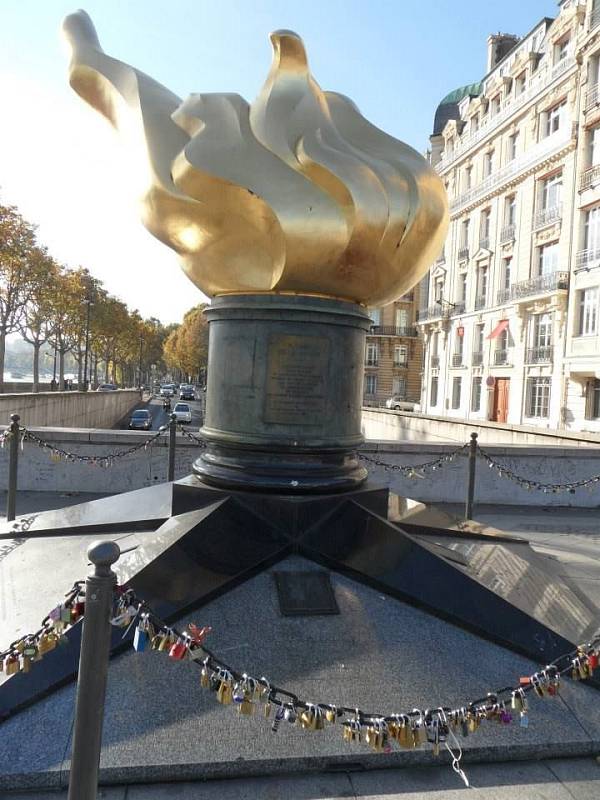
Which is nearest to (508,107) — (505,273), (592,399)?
(505,273)

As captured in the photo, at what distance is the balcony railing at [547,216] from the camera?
33.3 metres

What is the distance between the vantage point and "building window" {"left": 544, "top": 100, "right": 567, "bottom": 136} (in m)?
33.5

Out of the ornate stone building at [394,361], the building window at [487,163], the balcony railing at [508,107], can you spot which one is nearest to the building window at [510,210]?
the building window at [487,163]

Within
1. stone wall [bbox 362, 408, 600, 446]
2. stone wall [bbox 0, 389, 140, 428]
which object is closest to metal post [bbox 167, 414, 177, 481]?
stone wall [bbox 362, 408, 600, 446]

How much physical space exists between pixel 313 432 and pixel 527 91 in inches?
1499

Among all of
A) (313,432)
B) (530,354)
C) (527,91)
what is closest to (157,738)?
(313,432)

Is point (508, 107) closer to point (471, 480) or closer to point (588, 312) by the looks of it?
point (588, 312)

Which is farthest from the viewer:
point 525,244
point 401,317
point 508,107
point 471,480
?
point 401,317

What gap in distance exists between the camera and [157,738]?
3.50m

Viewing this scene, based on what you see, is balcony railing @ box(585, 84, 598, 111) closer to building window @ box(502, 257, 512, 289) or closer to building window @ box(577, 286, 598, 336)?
building window @ box(577, 286, 598, 336)

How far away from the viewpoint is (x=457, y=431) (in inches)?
827

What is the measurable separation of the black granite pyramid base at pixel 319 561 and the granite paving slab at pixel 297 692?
144 millimetres

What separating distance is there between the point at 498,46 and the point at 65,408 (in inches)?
1589

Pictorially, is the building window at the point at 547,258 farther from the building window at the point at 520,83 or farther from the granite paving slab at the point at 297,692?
the granite paving slab at the point at 297,692
